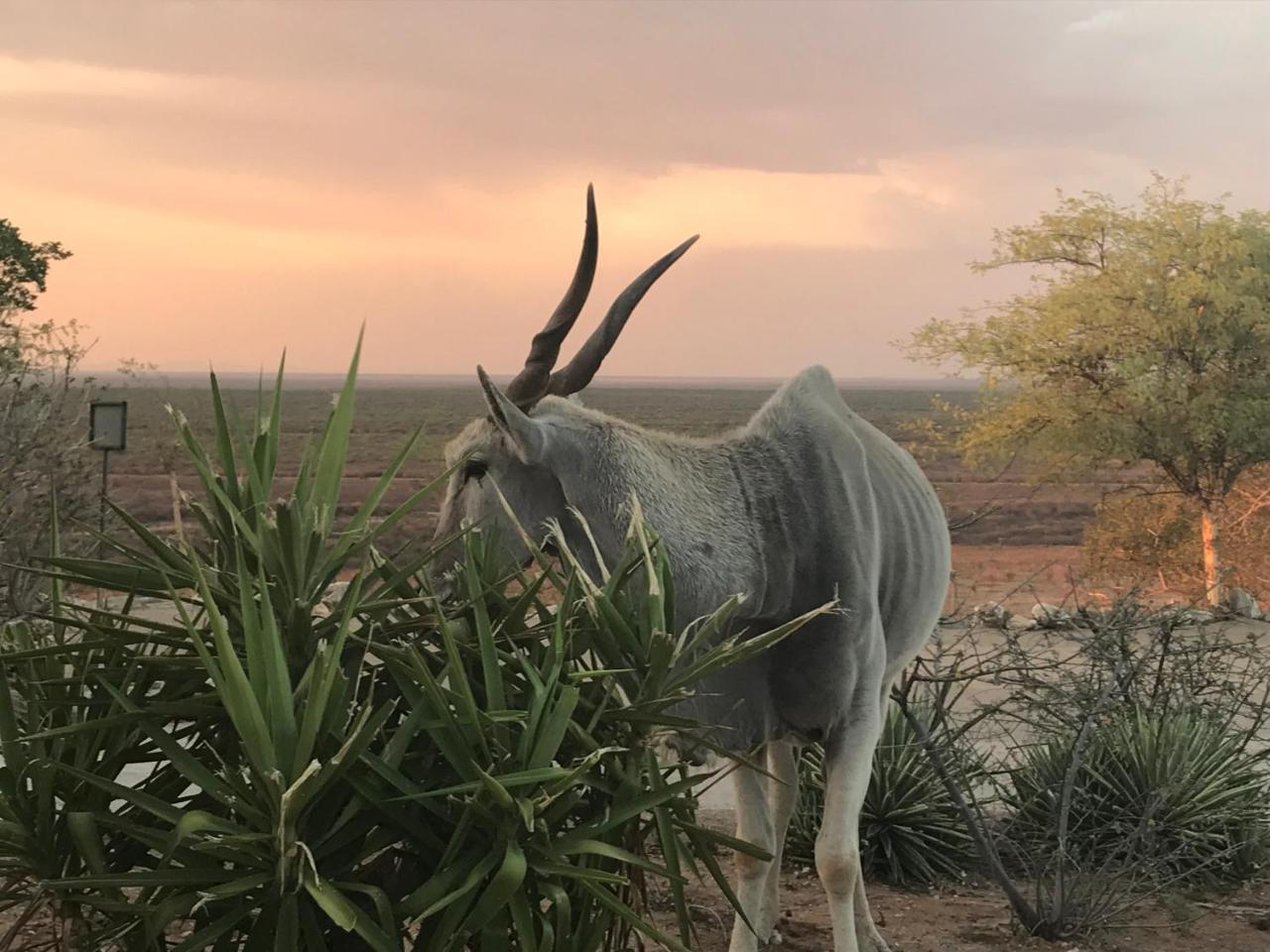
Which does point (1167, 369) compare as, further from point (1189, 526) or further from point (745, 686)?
point (745, 686)

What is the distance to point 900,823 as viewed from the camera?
20.7 ft

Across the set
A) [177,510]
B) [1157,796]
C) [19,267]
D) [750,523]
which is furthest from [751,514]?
[19,267]

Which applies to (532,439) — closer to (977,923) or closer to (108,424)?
(977,923)

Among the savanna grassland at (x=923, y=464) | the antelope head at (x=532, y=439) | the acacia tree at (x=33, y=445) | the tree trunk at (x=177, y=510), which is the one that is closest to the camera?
the tree trunk at (x=177, y=510)

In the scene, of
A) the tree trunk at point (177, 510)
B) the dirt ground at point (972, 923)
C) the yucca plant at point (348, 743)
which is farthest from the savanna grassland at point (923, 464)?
the tree trunk at point (177, 510)

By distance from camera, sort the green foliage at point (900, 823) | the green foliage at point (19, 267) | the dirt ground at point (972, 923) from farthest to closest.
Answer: the green foliage at point (19, 267) → the green foliage at point (900, 823) → the dirt ground at point (972, 923)

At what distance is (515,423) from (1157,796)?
4.04 metres

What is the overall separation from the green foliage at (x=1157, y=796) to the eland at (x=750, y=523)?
5.99 ft

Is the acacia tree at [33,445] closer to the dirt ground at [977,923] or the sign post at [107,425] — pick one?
the sign post at [107,425]

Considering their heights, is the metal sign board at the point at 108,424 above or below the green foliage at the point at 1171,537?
above

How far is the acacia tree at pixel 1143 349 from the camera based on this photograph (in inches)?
856

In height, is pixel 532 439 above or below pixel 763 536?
above

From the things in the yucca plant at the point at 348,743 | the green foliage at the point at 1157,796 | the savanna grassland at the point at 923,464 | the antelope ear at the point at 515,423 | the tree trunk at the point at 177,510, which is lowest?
the savanna grassland at the point at 923,464

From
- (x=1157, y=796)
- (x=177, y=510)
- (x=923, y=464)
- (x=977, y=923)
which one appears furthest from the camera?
(x=923, y=464)
